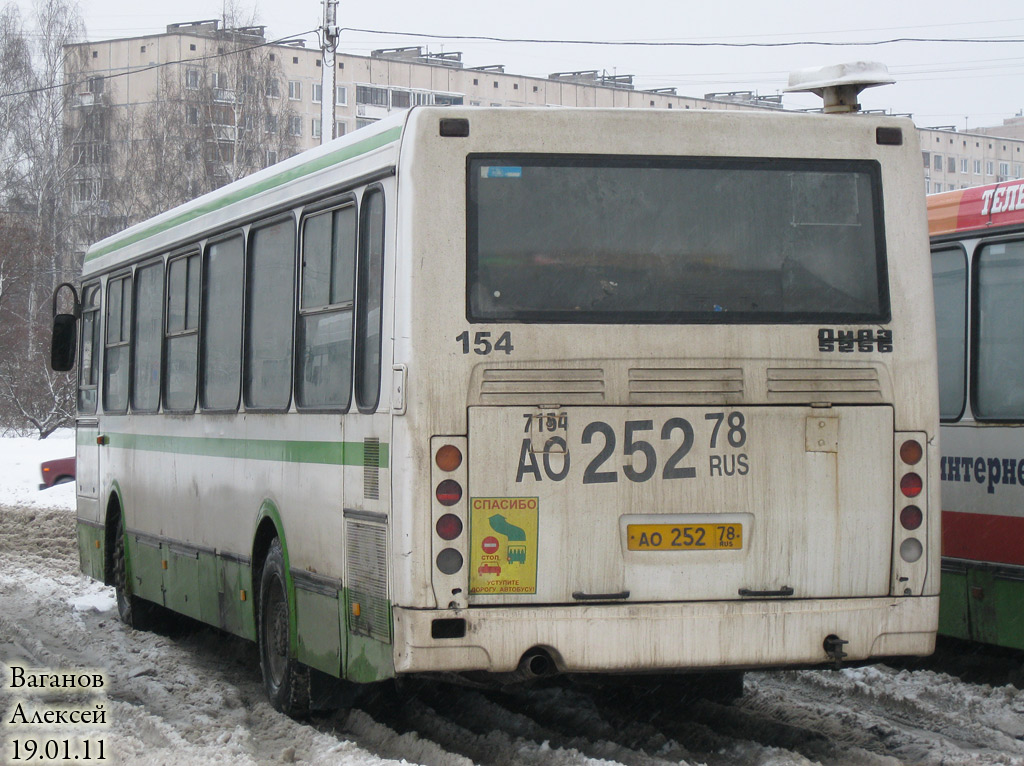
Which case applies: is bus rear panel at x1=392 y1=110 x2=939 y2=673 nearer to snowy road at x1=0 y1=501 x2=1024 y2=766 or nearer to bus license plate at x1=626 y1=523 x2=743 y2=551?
bus license plate at x1=626 y1=523 x2=743 y2=551

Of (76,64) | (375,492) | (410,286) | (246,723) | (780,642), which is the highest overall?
(76,64)

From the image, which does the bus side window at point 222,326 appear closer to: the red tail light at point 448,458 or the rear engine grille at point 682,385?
the red tail light at point 448,458

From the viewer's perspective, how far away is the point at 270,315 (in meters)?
8.59

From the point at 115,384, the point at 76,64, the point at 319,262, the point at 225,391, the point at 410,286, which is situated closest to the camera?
the point at 410,286

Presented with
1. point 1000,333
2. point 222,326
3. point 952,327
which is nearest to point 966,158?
point 952,327

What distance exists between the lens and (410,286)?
6.52 metres

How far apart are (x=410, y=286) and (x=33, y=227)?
161ft

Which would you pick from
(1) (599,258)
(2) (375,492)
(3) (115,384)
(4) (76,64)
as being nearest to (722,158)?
(1) (599,258)

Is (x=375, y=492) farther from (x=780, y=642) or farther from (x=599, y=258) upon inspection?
(x=780, y=642)

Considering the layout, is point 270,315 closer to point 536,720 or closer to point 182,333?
point 182,333

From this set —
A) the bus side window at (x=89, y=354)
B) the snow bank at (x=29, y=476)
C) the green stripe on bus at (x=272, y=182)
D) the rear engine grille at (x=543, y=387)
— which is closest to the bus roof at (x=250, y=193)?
the green stripe on bus at (x=272, y=182)

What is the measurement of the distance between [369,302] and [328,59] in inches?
952

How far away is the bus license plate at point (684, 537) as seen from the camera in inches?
261

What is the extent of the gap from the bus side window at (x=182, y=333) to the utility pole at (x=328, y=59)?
716 inches
